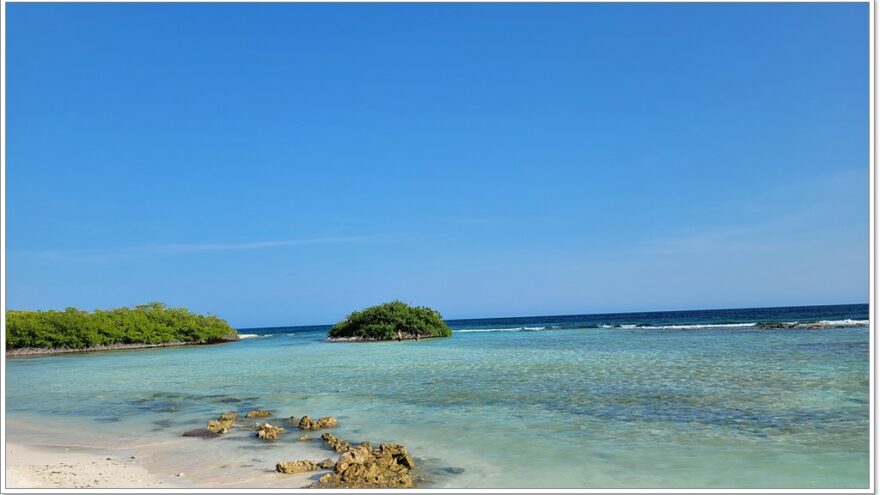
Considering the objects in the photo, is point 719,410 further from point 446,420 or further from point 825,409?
point 446,420

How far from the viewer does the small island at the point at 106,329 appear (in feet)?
135

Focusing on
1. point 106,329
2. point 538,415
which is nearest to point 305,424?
point 538,415

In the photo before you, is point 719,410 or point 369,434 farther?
point 719,410

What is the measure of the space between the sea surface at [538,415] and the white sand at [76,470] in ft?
1.76

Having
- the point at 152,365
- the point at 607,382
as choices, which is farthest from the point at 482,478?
the point at 152,365

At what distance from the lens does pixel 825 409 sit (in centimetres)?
1133

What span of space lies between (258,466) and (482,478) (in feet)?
11.1

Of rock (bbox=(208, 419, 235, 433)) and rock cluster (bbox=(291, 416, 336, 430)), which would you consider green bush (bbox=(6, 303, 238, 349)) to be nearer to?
rock (bbox=(208, 419, 235, 433))

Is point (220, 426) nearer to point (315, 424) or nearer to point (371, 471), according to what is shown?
point (315, 424)

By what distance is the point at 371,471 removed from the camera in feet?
24.3

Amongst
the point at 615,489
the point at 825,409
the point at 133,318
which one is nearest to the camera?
the point at 615,489

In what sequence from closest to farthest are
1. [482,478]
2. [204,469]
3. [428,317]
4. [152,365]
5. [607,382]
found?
[482,478] < [204,469] < [607,382] < [152,365] < [428,317]

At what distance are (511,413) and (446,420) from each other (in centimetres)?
149

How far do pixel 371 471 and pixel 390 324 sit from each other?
43.6 m
